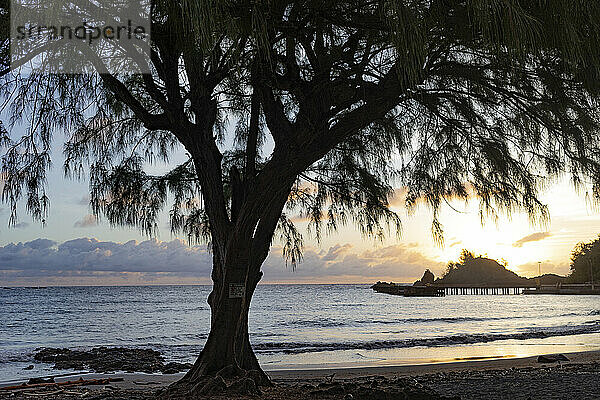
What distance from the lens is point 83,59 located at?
14.5 feet

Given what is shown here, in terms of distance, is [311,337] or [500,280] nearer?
[311,337]

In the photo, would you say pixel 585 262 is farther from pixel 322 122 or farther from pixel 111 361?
pixel 322 122

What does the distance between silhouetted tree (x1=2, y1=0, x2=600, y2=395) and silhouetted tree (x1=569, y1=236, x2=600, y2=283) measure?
59784 millimetres

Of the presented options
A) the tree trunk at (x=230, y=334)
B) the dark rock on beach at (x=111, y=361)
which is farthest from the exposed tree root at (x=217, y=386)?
the dark rock on beach at (x=111, y=361)

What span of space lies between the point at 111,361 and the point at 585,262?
211ft

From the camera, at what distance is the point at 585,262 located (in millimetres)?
66438

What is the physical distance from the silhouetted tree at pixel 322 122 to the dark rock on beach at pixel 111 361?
5720 millimetres

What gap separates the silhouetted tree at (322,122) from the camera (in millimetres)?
3857

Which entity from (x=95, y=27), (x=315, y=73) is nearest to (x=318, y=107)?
(x=315, y=73)

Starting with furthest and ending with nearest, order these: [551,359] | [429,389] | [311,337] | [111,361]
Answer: [311,337] → [111,361] → [551,359] → [429,389]

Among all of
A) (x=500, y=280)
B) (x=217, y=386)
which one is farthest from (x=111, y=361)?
(x=500, y=280)

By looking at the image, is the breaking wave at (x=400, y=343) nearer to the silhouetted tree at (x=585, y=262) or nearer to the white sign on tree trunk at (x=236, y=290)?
the white sign on tree trunk at (x=236, y=290)

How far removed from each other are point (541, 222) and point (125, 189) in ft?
14.1

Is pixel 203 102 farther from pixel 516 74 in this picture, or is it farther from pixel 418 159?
pixel 516 74
